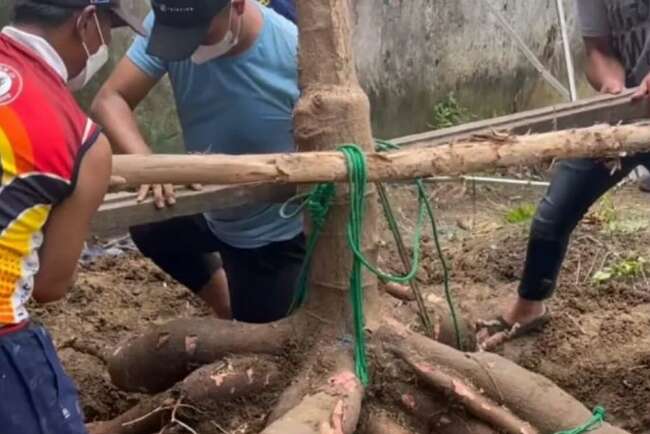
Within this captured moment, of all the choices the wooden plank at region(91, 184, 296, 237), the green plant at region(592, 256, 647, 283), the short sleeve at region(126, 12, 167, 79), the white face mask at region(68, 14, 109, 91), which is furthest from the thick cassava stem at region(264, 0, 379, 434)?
the green plant at region(592, 256, 647, 283)

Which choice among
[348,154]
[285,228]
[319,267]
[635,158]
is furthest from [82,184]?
[635,158]

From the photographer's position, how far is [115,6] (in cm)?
294

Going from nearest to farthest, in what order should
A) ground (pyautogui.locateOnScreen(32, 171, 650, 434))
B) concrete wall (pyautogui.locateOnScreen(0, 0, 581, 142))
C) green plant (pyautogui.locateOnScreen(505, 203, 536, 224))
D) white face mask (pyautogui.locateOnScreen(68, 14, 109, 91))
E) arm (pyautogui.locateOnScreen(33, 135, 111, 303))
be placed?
arm (pyautogui.locateOnScreen(33, 135, 111, 303))
white face mask (pyautogui.locateOnScreen(68, 14, 109, 91))
ground (pyautogui.locateOnScreen(32, 171, 650, 434))
green plant (pyautogui.locateOnScreen(505, 203, 536, 224))
concrete wall (pyautogui.locateOnScreen(0, 0, 581, 142))

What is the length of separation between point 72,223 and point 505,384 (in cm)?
153

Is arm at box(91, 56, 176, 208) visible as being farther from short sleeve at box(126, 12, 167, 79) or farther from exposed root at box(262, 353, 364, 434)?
exposed root at box(262, 353, 364, 434)

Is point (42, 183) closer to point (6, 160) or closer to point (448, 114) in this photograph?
point (6, 160)

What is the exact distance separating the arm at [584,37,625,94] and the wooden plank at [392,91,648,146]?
0.50ft

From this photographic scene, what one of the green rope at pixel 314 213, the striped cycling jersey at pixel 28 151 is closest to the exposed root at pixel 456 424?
the green rope at pixel 314 213

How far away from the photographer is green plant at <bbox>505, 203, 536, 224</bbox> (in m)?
6.36

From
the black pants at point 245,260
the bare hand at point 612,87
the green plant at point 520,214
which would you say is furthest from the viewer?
the green plant at point 520,214

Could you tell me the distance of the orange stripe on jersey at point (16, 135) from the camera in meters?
2.53

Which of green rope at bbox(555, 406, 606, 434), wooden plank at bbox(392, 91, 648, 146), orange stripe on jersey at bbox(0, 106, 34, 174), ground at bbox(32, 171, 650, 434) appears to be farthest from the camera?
ground at bbox(32, 171, 650, 434)

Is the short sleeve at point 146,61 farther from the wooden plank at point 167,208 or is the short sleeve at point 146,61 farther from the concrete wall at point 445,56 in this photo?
the concrete wall at point 445,56

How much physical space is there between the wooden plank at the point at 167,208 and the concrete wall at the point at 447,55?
3.68 metres
